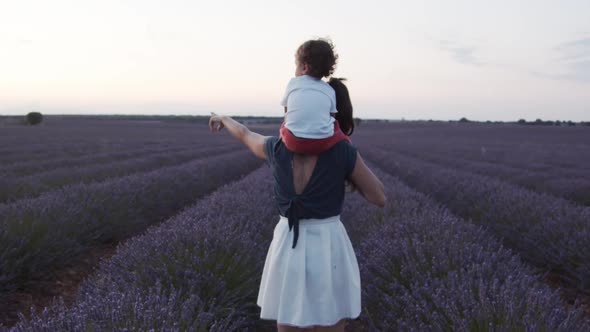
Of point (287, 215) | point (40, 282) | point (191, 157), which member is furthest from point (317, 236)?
point (191, 157)

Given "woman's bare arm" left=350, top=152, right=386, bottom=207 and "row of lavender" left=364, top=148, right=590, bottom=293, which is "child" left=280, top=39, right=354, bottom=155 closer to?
"woman's bare arm" left=350, top=152, right=386, bottom=207

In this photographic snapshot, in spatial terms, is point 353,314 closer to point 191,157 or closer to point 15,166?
point 15,166

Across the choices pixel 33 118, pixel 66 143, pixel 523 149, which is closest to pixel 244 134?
pixel 523 149

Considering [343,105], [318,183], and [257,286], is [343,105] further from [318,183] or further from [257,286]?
[257,286]

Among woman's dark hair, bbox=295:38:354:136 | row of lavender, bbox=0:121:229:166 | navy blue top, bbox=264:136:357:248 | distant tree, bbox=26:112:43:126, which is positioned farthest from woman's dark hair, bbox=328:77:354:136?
distant tree, bbox=26:112:43:126

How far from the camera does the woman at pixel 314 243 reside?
64.5 inches

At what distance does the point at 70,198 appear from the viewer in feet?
17.6

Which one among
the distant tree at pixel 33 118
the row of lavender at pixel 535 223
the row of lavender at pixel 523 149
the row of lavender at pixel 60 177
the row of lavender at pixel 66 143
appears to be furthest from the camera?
the distant tree at pixel 33 118

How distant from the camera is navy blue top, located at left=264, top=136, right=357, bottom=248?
1.62 m

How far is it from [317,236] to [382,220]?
2.74 m

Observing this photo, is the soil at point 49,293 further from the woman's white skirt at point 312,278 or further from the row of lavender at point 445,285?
the row of lavender at point 445,285

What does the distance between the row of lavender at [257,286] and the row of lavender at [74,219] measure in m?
1.05

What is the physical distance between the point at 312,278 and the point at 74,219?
3847mm

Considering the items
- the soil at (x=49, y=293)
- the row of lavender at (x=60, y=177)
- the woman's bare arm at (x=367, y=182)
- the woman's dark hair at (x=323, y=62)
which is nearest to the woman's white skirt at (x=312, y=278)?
the woman's bare arm at (x=367, y=182)
